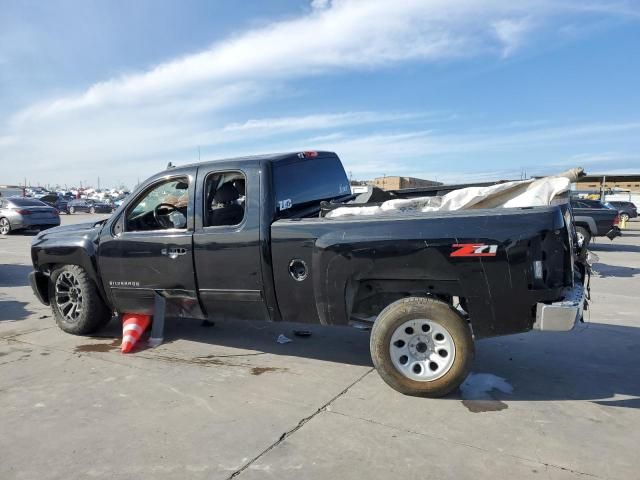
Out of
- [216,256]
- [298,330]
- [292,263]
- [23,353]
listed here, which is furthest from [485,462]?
[23,353]

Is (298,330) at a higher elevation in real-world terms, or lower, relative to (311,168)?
lower

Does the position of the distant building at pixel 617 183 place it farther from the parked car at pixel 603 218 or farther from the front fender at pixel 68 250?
the front fender at pixel 68 250

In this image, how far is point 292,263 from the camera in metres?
4.15

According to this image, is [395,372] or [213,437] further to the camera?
[395,372]

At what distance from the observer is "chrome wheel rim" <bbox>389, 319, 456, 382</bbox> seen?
381 centimetres

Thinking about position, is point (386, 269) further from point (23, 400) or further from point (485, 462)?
point (23, 400)

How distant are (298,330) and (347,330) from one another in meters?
0.58

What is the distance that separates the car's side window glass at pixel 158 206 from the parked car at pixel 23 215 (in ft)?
50.3

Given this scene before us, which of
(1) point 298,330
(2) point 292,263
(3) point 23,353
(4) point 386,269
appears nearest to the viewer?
(4) point 386,269

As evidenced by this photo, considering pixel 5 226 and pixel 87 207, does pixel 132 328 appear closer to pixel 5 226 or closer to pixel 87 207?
pixel 5 226

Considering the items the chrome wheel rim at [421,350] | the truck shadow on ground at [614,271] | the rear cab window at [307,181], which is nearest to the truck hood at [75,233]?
the rear cab window at [307,181]

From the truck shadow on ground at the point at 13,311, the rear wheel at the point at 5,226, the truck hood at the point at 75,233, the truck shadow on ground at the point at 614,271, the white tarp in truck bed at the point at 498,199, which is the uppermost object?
the white tarp in truck bed at the point at 498,199

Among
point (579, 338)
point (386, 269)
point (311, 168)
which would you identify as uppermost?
point (311, 168)

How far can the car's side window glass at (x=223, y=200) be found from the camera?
4.70 metres
